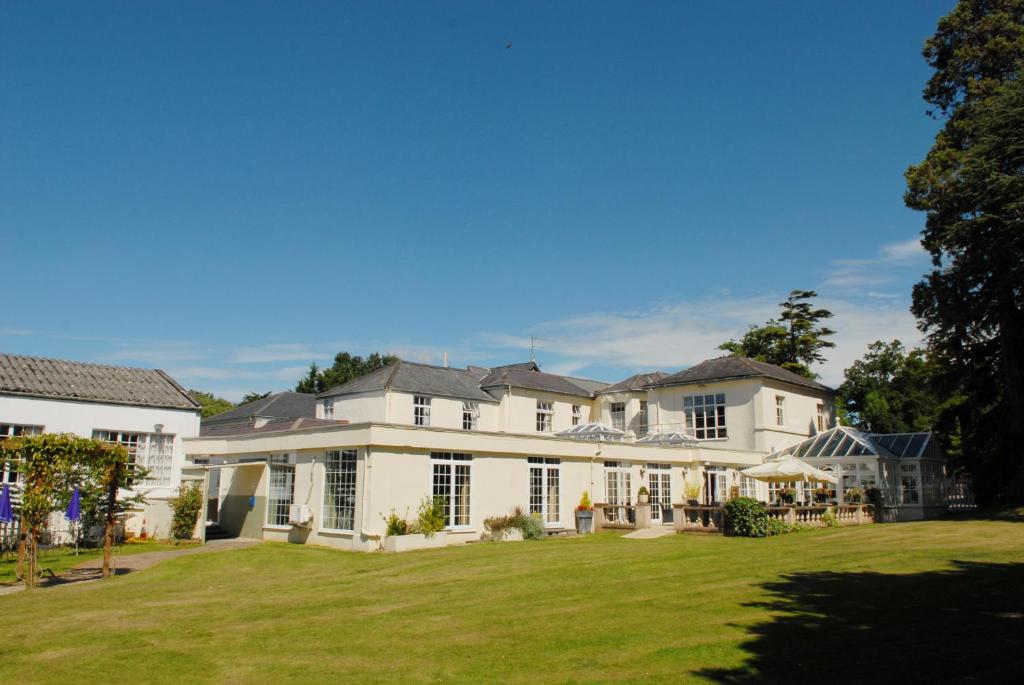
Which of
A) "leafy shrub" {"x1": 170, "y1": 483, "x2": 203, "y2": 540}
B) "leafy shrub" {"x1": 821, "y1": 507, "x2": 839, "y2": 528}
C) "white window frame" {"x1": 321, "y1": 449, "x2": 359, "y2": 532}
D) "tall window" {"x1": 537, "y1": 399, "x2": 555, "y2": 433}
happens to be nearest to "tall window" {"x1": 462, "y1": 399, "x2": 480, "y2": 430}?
"tall window" {"x1": 537, "y1": 399, "x2": 555, "y2": 433}

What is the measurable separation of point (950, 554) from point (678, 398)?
77.4ft

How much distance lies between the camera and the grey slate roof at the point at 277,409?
42688 millimetres

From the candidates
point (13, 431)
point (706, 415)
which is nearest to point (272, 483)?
point (13, 431)

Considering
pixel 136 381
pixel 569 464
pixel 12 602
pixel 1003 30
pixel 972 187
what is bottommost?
pixel 12 602

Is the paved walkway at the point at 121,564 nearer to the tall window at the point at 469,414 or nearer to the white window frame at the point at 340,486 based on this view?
the white window frame at the point at 340,486

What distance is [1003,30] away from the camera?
102 ft

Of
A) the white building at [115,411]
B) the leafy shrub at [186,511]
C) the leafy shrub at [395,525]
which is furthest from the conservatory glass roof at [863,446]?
the white building at [115,411]

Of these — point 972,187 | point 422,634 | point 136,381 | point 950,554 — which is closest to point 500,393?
point 136,381

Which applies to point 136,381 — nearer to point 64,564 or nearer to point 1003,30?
point 64,564

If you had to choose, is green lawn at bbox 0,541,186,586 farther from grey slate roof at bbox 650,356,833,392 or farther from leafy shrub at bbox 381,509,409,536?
grey slate roof at bbox 650,356,833,392

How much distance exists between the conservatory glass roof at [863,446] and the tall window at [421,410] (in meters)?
17.0

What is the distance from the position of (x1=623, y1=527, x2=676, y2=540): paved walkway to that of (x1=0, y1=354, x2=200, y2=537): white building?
15407 millimetres

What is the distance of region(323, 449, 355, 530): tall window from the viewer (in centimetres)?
2244

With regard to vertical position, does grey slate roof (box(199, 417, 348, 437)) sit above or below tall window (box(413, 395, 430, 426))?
below
